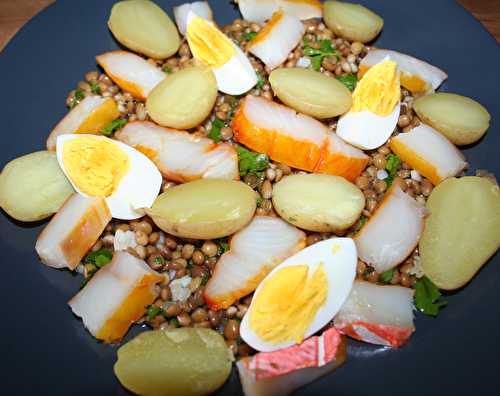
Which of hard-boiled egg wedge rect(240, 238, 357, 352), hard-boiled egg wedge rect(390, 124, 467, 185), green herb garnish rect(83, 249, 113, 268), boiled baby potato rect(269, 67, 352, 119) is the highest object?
boiled baby potato rect(269, 67, 352, 119)

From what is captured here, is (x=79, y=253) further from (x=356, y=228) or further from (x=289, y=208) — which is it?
(x=356, y=228)

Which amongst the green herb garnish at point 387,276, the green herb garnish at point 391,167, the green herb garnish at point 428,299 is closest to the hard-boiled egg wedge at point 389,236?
the green herb garnish at point 387,276

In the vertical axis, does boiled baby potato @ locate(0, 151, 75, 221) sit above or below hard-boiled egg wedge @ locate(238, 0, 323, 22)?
below

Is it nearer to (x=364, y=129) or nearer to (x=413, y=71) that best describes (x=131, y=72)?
(x=364, y=129)

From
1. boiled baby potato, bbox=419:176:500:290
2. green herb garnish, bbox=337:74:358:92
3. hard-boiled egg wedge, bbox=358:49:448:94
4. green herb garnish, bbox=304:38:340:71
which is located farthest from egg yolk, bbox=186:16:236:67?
boiled baby potato, bbox=419:176:500:290

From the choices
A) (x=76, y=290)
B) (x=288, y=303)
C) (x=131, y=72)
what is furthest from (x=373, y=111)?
(x=76, y=290)

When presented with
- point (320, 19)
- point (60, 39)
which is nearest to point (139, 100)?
point (60, 39)

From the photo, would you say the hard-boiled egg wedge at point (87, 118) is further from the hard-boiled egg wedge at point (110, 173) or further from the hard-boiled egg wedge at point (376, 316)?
the hard-boiled egg wedge at point (376, 316)

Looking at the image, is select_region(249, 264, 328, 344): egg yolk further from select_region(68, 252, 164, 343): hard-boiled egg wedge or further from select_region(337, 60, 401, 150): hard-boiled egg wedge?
select_region(337, 60, 401, 150): hard-boiled egg wedge
